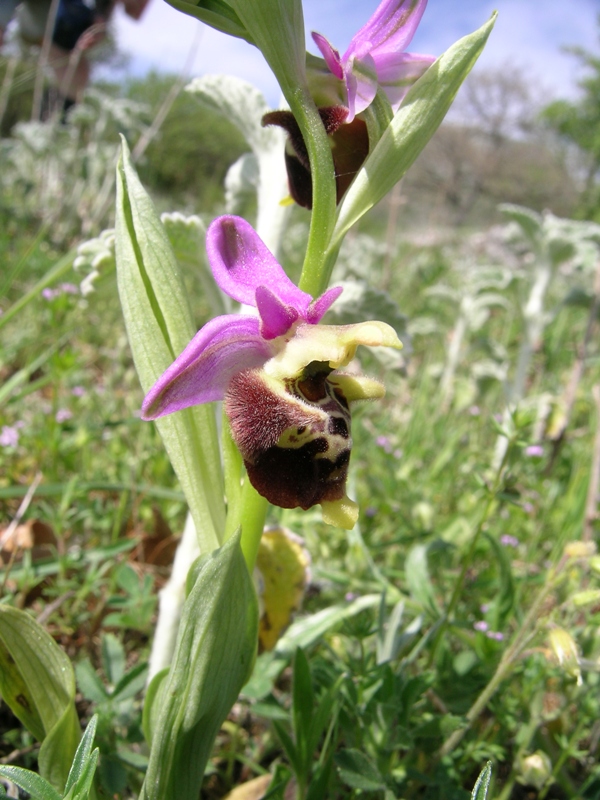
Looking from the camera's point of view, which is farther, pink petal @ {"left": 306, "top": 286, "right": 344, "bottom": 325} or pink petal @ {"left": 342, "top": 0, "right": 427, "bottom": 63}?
pink petal @ {"left": 342, "top": 0, "right": 427, "bottom": 63}

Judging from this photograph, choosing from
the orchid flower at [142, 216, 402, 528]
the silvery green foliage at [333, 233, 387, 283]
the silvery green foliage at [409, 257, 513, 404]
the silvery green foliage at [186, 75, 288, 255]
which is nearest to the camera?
the orchid flower at [142, 216, 402, 528]

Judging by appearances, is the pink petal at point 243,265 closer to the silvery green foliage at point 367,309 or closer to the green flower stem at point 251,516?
the green flower stem at point 251,516

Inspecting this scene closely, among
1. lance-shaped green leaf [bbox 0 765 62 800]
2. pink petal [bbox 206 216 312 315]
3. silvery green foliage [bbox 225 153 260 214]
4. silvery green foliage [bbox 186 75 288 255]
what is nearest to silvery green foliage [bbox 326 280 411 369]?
silvery green foliage [bbox 186 75 288 255]

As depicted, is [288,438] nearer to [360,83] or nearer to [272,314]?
[272,314]

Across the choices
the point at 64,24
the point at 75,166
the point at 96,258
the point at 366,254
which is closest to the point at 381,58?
the point at 96,258

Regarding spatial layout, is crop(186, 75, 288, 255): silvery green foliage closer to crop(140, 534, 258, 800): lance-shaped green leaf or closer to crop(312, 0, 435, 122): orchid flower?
crop(312, 0, 435, 122): orchid flower

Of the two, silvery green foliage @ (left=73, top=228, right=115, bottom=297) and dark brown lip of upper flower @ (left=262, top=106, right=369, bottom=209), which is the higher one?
dark brown lip of upper flower @ (left=262, top=106, right=369, bottom=209)

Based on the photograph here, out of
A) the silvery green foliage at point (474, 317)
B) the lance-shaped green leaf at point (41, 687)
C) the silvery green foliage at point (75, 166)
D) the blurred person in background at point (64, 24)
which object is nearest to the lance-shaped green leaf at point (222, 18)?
the lance-shaped green leaf at point (41, 687)
